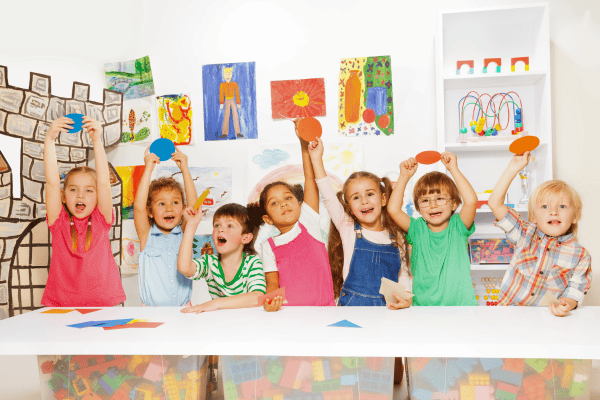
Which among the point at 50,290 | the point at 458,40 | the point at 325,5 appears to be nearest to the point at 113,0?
the point at 325,5

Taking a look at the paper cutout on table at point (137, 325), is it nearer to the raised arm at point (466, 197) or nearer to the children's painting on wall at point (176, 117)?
the raised arm at point (466, 197)

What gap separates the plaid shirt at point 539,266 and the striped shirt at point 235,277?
105 cm

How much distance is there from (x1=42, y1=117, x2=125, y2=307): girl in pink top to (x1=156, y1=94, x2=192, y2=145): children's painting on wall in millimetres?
507

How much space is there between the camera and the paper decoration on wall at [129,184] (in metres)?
2.63

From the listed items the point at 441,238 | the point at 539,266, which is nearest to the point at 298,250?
the point at 441,238

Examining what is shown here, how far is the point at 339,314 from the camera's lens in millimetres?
1482

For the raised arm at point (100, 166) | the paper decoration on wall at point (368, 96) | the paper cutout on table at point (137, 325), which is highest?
the paper decoration on wall at point (368, 96)

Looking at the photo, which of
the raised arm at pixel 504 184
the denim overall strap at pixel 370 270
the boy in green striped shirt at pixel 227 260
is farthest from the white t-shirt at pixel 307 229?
the raised arm at pixel 504 184

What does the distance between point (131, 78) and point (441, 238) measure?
199cm

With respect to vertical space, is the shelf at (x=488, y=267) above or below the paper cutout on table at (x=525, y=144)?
below

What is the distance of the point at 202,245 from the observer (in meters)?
2.57

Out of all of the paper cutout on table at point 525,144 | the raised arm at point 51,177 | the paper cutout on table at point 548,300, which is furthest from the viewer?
the raised arm at point 51,177

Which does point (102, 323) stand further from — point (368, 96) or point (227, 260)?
point (368, 96)

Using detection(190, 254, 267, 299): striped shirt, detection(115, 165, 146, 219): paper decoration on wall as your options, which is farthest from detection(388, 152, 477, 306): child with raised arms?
detection(115, 165, 146, 219): paper decoration on wall
